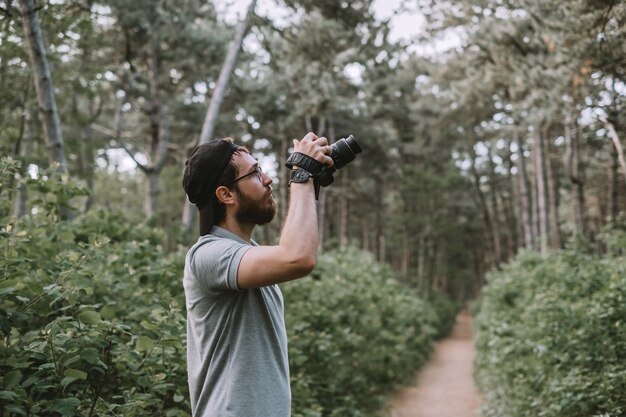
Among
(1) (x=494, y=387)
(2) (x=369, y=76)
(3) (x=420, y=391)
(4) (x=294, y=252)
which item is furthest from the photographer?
(2) (x=369, y=76)

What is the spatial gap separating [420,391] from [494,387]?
2.89 metres

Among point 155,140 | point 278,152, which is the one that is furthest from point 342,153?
point 278,152

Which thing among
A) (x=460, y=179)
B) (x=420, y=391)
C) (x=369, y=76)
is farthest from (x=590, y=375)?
(x=460, y=179)

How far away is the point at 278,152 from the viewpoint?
20938 mm

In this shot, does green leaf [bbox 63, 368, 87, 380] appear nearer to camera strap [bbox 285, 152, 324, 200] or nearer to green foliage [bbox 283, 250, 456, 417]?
camera strap [bbox 285, 152, 324, 200]

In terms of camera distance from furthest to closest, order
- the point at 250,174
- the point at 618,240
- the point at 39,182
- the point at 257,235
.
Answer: the point at 257,235 → the point at 618,240 → the point at 39,182 → the point at 250,174

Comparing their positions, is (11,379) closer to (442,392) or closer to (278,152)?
(442,392)

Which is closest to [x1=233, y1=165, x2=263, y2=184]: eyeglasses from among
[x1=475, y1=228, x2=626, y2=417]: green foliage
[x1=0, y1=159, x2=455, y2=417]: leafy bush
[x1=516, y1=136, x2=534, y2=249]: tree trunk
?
[x1=0, y1=159, x2=455, y2=417]: leafy bush

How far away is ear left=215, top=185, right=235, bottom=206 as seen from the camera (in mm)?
1987

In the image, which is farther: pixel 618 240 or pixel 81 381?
pixel 618 240

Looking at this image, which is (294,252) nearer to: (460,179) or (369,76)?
(369,76)

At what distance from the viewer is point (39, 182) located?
160 inches

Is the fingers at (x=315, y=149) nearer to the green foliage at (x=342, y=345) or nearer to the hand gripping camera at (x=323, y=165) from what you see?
the hand gripping camera at (x=323, y=165)

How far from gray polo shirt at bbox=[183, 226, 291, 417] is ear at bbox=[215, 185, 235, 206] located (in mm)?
145
